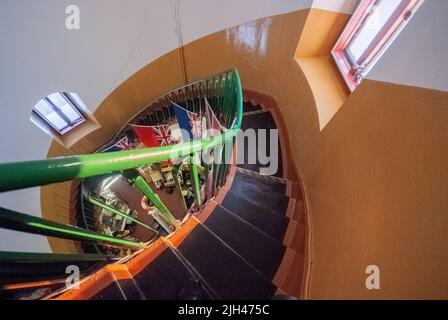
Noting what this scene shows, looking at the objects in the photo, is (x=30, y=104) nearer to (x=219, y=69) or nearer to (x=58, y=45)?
(x=58, y=45)

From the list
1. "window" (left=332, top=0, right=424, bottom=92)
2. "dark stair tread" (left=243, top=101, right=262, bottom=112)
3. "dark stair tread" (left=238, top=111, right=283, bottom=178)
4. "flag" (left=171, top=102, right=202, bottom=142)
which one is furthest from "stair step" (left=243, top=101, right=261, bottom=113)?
"window" (left=332, top=0, right=424, bottom=92)

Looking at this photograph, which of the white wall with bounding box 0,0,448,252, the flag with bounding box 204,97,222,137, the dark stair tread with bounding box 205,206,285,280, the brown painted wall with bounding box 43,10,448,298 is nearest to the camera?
the brown painted wall with bounding box 43,10,448,298

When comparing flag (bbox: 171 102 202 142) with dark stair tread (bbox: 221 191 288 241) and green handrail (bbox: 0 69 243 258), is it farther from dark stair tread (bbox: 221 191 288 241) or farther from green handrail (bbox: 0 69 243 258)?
green handrail (bbox: 0 69 243 258)

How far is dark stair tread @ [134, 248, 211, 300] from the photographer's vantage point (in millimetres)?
1187

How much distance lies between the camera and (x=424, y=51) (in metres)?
0.99

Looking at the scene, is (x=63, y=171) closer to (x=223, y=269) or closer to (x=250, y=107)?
(x=223, y=269)

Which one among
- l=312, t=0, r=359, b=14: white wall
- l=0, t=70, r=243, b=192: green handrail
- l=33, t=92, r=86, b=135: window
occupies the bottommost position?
l=0, t=70, r=243, b=192: green handrail

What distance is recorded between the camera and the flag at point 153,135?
14.5 ft

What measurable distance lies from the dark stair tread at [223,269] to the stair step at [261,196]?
728mm

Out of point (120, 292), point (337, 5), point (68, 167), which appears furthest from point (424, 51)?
point (337, 5)

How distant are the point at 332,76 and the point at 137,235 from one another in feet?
14.3

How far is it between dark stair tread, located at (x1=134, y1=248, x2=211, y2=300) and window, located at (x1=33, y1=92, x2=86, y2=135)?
13.9ft

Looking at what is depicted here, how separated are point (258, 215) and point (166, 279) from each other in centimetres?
98

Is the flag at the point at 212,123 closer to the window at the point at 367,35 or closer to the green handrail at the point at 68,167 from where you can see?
the window at the point at 367,35
